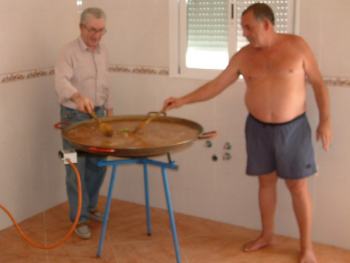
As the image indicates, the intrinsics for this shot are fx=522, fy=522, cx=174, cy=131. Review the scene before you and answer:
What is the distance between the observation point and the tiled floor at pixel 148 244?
10.8ft

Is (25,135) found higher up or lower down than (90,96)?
lower down

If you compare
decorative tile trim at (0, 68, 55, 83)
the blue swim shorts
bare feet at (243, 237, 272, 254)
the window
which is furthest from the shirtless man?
decorative tile trim at (0, 68, 55, 83)

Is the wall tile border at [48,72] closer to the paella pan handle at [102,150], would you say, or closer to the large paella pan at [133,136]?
the large paella pan at [133,136]

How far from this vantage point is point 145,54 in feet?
12.9

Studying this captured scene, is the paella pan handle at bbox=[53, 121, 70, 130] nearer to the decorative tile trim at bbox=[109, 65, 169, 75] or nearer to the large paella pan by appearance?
the large paella pan

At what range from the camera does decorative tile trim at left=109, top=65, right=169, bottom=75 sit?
12.7ft

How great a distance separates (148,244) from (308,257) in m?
1.04

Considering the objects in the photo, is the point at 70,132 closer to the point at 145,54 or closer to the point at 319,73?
the point at 145,54

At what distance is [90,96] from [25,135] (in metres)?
0.62

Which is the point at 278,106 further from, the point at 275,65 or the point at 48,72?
the point at 48,72

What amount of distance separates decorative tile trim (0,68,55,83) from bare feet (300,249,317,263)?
7.34ft

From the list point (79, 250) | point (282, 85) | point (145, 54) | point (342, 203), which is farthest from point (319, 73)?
point (79, 250)

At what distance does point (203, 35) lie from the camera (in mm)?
3691

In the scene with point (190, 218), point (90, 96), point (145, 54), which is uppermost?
point (145, 54)
